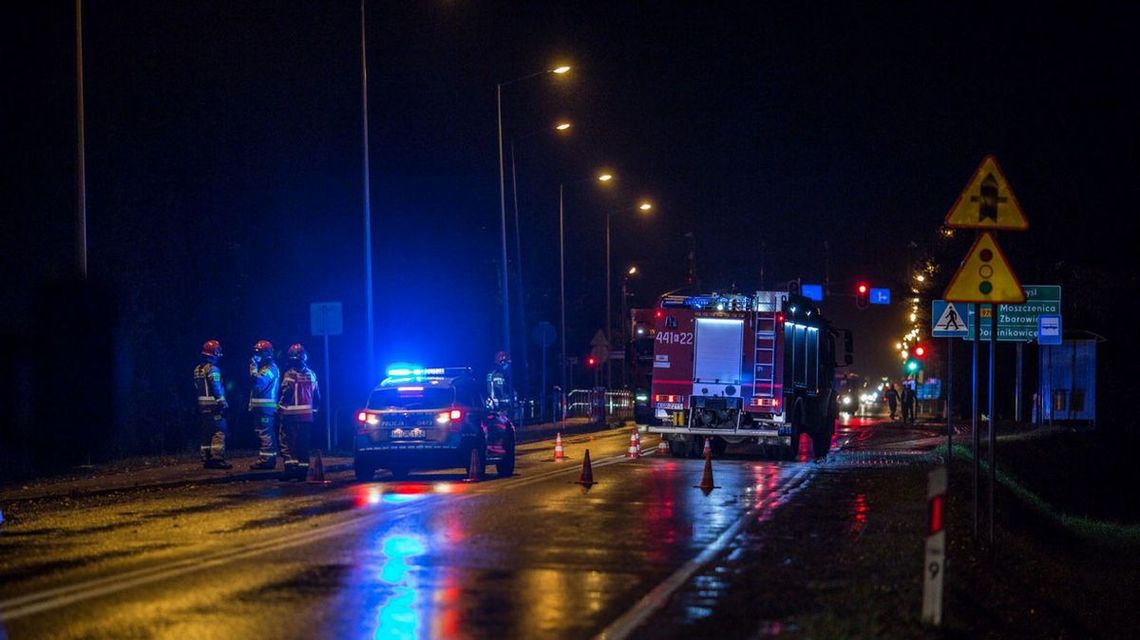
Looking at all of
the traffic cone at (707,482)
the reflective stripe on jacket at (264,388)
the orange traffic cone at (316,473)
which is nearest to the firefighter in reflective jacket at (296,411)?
the reflective stripe on jacket at (264,388)

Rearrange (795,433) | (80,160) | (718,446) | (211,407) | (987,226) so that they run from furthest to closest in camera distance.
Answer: (718,446) < (795,433) < (211,407) < (80,160) < (987,226)

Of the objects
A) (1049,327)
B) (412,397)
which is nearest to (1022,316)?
(1049,327)

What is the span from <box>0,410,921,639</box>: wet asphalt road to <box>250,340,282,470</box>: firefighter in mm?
2197

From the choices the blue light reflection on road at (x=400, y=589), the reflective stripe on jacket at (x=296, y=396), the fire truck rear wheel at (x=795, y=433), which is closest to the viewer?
the blue light reflection on road at (x=400, y=589)

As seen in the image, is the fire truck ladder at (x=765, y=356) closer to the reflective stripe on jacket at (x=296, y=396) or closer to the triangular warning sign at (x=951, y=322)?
the triangular warning sign at (x=951, y=322)

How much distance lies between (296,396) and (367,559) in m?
10.2

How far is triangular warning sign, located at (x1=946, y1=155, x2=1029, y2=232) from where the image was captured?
12258 mm

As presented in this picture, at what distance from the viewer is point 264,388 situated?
21.6 metres

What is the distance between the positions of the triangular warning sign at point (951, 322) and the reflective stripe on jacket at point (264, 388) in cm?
1089

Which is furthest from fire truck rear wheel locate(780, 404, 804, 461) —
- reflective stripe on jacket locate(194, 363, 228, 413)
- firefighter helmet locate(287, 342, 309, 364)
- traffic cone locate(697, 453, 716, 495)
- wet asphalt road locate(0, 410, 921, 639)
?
reflective stripe on jacket locate(194, 363, 228, 413)

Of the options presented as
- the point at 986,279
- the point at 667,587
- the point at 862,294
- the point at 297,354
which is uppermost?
the point at 862,294

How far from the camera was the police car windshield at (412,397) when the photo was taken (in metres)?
20.4

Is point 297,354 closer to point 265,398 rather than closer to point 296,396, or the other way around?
point 296,396

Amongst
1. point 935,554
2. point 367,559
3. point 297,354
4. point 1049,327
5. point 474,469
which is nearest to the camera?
point 935,554
